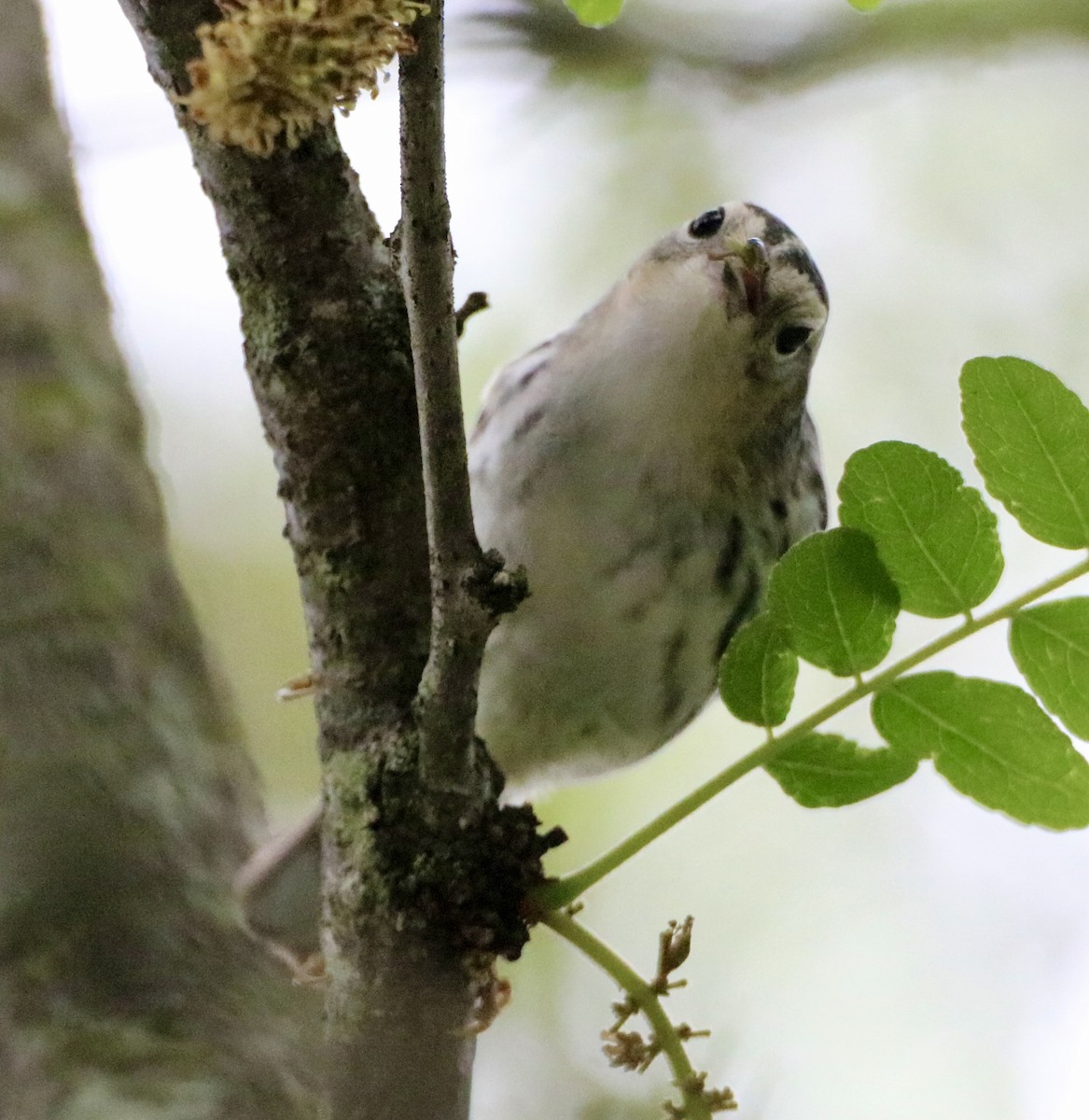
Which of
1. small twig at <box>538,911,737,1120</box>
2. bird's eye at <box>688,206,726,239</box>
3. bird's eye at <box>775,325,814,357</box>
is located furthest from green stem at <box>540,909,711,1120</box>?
bird's eye at <box>688,206,726,239</box>

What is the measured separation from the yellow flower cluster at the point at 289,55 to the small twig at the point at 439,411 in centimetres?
3

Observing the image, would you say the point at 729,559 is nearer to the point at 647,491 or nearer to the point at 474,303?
the point at 647,491

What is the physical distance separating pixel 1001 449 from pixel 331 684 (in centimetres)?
49

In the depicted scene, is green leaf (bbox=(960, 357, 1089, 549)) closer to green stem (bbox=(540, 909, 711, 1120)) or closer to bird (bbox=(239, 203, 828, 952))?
green stem (bbox=(540, 909, 711, 1120))

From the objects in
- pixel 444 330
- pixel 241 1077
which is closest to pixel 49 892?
pixel 241 1077

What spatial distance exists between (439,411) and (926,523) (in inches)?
12.9

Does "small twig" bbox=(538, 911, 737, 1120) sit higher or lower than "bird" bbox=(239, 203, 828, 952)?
lower

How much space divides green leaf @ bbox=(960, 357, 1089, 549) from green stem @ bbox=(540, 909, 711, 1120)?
387 mm

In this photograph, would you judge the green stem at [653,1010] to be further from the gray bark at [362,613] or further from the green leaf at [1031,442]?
the green leaf at [1031,442]

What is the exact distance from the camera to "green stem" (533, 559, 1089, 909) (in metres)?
0.86

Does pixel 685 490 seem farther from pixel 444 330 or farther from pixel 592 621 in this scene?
pixel 444 330

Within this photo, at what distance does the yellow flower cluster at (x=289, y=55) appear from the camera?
615mm

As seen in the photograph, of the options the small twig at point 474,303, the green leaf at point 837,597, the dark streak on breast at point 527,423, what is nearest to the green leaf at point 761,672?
the green leaf at point 837,597

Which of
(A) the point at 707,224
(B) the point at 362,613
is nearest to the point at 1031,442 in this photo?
(B) the point at 362,613
